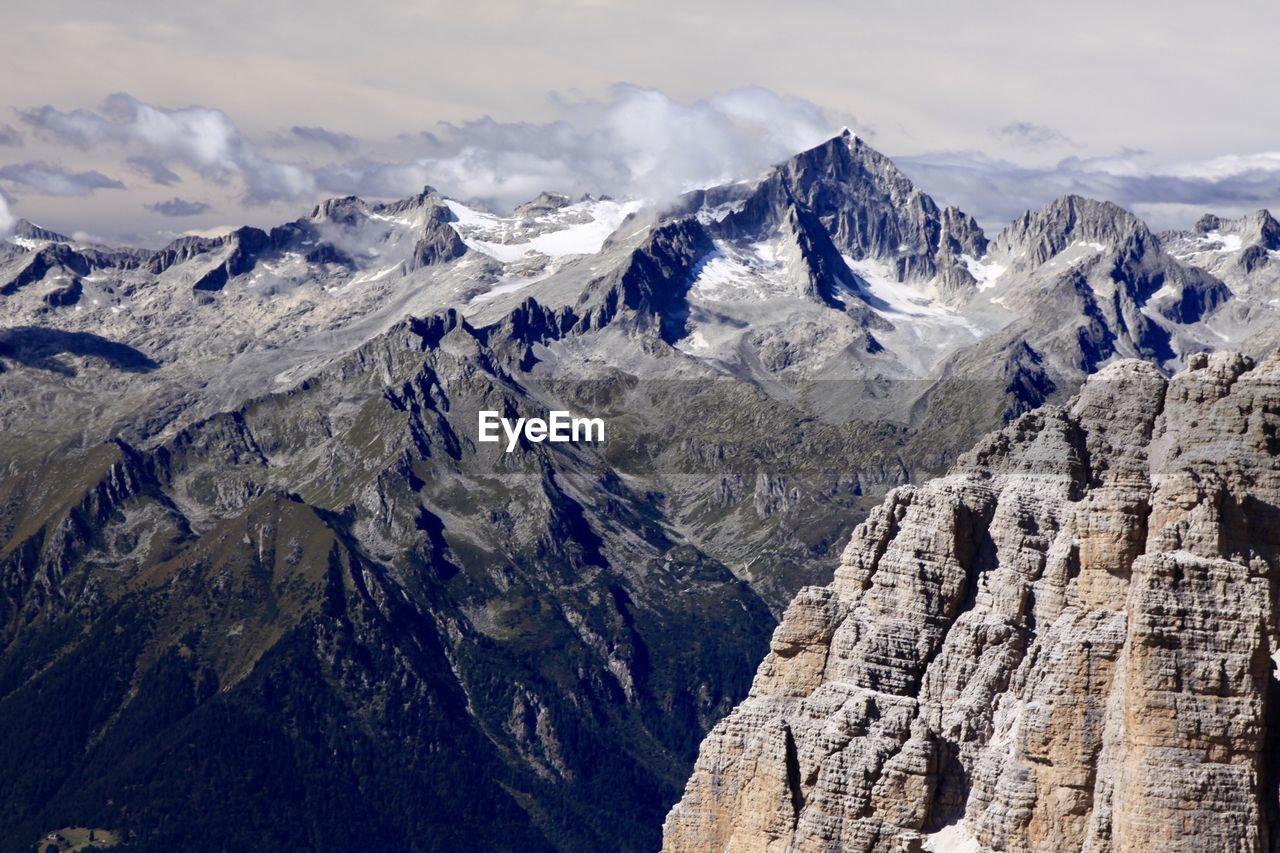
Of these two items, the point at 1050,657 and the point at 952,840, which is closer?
the point at 1050,657

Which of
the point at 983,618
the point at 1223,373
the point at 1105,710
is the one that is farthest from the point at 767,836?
the point at 1223,373

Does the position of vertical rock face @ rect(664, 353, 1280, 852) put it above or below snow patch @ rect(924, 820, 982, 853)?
above

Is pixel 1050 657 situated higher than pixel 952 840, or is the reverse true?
pixel 1050 657

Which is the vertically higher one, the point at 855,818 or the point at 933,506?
the point at 933,506

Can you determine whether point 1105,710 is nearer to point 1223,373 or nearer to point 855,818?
point 855,818

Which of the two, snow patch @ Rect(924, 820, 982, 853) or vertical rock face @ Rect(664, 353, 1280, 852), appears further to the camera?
snow patch @ Rect(924, 820, 982, 853)

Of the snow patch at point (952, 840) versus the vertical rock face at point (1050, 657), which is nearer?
the vertical rock face at point (1050, 657)

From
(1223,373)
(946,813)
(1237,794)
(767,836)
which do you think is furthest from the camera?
(1223,373)

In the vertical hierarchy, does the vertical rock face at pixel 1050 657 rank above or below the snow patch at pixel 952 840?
above
